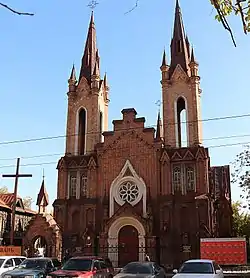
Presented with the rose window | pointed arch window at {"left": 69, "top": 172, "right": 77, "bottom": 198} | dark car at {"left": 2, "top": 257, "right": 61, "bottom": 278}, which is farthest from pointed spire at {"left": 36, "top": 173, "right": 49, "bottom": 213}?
dark car at {"left": 2, "top": 257, "right": 61, "bottom": 278}

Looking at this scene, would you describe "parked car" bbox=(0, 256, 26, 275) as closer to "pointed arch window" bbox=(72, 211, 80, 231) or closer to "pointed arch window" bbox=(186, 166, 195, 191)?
"pointed arch window" bbox=(72, 211, 80, 231)

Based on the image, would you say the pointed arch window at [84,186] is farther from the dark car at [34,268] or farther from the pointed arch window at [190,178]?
the dark car at [34,268]

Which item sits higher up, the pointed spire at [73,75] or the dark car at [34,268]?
→ the pointed spire at [73,75]

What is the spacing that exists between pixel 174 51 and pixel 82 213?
1949 cm

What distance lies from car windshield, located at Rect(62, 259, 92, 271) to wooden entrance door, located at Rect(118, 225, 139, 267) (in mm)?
18726

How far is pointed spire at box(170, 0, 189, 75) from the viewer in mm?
43281

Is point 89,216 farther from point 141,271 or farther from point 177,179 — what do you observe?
point 141,271

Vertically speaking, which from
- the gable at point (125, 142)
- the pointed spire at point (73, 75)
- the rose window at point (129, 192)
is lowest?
the rose window at point (129, 192)

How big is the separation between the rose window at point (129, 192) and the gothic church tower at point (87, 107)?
590cm

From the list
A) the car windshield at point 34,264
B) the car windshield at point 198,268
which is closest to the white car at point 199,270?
the car windshield at point 198,268

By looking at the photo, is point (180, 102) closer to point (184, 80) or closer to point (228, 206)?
point (184, 80)

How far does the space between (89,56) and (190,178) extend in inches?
764

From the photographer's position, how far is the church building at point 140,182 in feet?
118

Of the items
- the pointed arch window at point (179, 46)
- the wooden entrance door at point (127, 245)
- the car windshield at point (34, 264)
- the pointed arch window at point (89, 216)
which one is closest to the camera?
the car windshield at point (34, 264)
